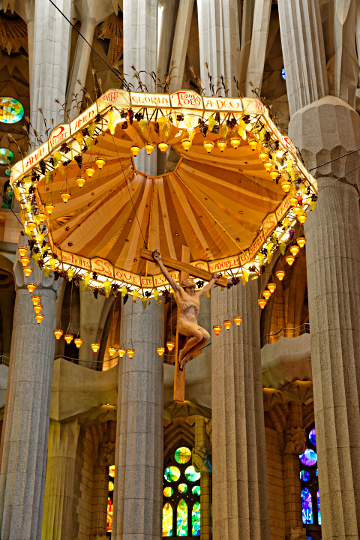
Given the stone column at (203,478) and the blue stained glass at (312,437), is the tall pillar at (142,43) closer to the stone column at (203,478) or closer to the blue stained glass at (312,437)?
the stone column at (203,478)

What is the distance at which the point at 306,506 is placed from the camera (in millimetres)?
23703

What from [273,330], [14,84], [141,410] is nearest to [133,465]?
[141,410]

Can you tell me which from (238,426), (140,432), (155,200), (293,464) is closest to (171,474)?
(293,464)

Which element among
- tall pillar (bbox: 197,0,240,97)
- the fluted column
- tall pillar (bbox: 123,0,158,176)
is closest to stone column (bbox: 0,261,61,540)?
tall pillar (bbox: 123,0,158,176)

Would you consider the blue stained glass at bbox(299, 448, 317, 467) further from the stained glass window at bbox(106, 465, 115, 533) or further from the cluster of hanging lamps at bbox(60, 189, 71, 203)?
the cluster of hanging lamps at bbox(60, 189, 71, 203)

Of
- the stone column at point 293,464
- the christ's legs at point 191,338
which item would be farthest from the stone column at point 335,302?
the stone column at point 293,464

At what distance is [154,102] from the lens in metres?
9.13

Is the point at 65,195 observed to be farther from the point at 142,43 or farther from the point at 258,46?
the point at 258,46

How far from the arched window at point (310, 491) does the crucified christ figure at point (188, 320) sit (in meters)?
15.4

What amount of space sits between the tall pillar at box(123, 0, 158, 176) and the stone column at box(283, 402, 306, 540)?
411 inches

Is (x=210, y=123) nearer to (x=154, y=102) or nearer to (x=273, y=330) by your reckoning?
(x=154, y=102)

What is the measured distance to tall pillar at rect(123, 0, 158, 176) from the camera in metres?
16.5

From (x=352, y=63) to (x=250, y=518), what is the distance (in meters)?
8.80

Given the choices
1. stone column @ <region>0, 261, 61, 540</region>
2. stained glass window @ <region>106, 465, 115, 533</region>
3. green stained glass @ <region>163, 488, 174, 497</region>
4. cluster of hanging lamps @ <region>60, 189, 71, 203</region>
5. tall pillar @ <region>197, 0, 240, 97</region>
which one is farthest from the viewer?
green stained glass @ <region>163, 488, 174, 497</region>
